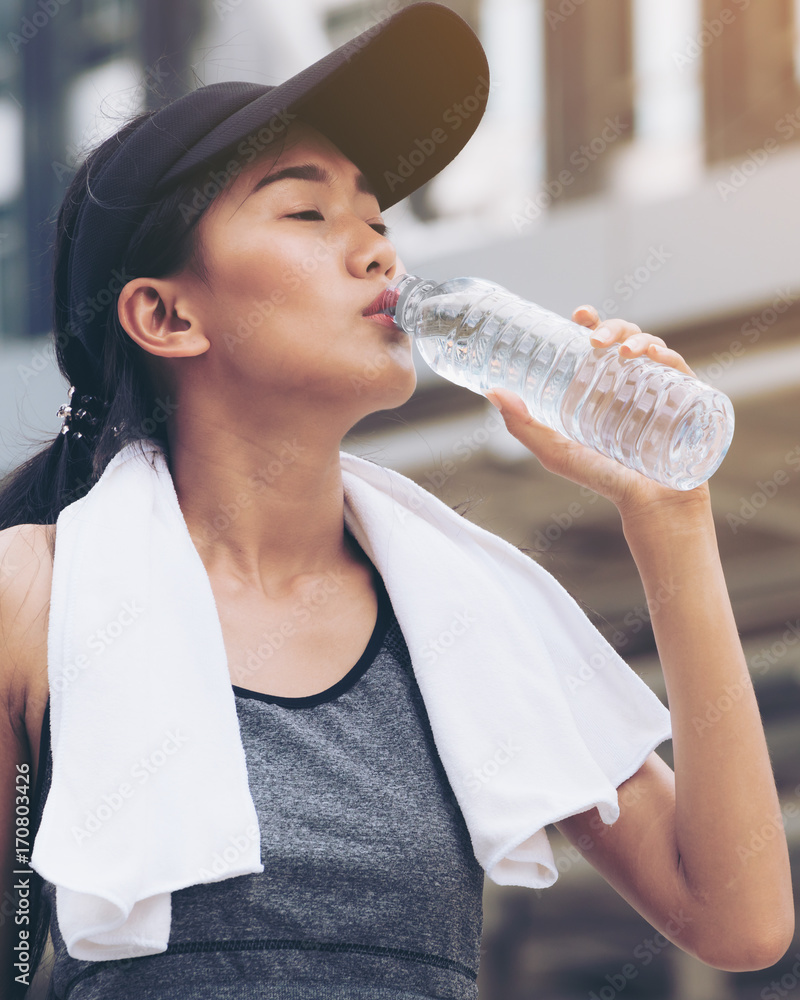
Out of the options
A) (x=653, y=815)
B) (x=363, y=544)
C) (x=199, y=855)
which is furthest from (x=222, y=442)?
(x=653, y=815)

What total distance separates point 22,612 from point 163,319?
0.40 meters

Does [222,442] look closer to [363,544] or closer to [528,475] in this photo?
[363,544]

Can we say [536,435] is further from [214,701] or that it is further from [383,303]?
[214,701]

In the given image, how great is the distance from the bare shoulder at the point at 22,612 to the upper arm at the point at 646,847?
0.61 m

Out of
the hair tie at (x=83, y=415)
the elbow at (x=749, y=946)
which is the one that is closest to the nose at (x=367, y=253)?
the hair tie at (x=83, y=415)

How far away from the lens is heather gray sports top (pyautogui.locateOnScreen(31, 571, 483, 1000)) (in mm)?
960

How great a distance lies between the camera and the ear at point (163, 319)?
4.03 ft

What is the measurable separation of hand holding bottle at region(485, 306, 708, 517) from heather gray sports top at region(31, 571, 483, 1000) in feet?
1.11

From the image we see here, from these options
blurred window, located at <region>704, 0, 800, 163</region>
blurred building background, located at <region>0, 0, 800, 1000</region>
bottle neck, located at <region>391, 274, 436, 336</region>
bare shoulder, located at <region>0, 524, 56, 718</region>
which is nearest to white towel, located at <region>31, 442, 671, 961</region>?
bare shoulder, located at <region>0, 524, 56, 718</region>

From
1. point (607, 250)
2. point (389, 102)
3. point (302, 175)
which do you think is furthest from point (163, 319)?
point (607, 250)

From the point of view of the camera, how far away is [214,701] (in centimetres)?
103

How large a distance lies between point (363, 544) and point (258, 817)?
16.5 inches

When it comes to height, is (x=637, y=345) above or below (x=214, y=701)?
above

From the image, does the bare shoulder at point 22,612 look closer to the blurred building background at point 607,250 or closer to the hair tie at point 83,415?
the hair tie at point 83,415
